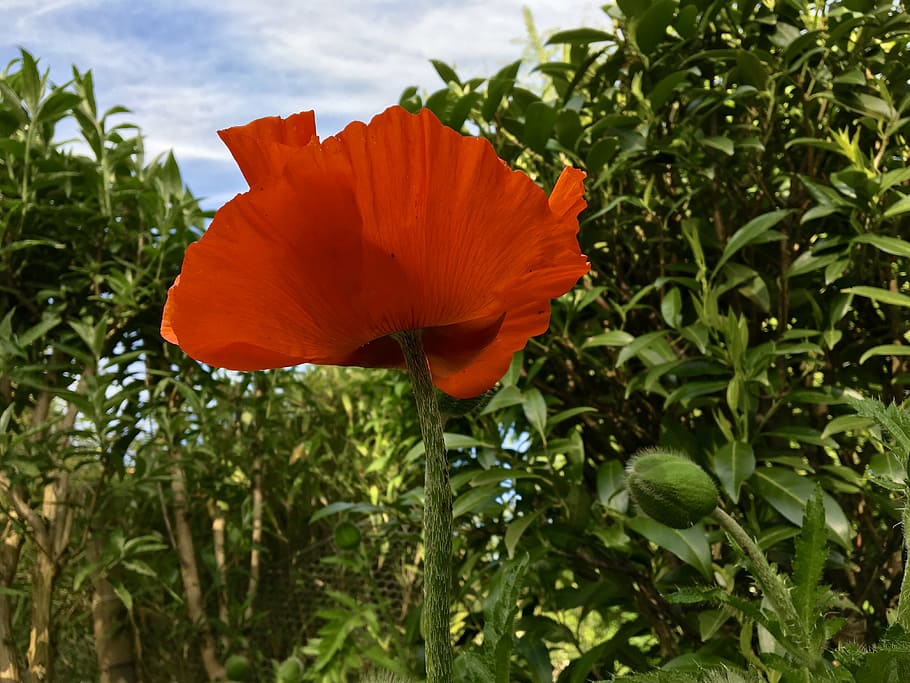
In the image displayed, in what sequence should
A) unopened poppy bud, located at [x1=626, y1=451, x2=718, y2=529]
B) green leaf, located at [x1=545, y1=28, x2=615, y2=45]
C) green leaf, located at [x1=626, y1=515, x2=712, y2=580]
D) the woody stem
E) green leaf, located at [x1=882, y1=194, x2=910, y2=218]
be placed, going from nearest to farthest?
the woody stem < unopened poppy bud, located at [x1=626, y1=451, x2=718, y2=529] < green leaf, located at [x1=626, y1=515, x2=712, y2=580] < green leaf, located at [x1=882, y1=194, x2=910, y2=218] < green leaf, located at [x1=545, y1=28, x2=615, y2=45]

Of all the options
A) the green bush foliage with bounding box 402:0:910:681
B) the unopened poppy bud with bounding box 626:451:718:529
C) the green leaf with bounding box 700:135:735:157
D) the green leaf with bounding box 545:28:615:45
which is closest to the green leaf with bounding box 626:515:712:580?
the green bush foliage with bounding box 402:0:910:681

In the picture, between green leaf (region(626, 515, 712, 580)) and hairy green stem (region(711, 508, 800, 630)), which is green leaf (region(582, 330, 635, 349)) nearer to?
green leaf (region(626, 515, 712, 580))

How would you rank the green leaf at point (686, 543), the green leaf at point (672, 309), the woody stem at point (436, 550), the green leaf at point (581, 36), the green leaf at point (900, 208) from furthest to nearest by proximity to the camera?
the green leaf at point (581, 36) → the green leaf at point (672, 309) → the green leaf at point (900, 208) → the green leaf at point (686, 543) → the woody stem at point (436, 550)

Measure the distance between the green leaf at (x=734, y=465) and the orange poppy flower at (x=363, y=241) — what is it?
596mm

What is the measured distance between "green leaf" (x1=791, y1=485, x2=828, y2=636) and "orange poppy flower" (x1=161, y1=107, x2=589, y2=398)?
0.19 m

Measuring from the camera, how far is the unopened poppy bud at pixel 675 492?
0.44 metres

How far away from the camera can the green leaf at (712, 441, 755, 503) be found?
2.87 ft

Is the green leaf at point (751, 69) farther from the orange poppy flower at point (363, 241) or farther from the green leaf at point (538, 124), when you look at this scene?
the orange poppy flower at point (363, 241)

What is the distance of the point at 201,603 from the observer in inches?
67.3

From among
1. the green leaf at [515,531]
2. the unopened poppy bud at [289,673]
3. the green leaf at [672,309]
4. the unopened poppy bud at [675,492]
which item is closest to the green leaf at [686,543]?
the green leaf at [515,531]

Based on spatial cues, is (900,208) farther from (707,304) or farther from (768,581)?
(768,581)

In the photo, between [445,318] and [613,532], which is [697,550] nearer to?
[613,532]

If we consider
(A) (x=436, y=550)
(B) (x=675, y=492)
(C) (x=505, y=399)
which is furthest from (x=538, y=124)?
(A) (x=436, y=550)

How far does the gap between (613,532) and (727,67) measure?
0.78 meters
